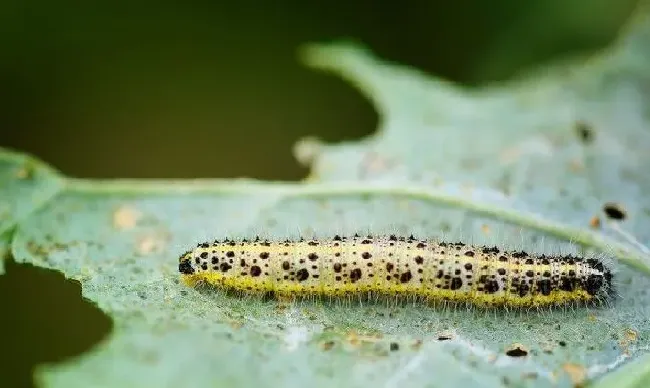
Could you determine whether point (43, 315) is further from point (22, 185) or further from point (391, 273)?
point (391, 273)

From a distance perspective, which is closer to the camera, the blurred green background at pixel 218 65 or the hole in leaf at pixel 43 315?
the hole in leaf at pixel 43 315

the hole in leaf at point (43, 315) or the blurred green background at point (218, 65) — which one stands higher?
the blurred green background at point (218, 65)

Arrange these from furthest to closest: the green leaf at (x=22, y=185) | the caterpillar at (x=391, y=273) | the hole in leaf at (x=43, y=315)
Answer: the hole in leaf at (x=43, y=315)
the green leaf at (x=22, y=185)
the caterpillar at (x=391, y=273)

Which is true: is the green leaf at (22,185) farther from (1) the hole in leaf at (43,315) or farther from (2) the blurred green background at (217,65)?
(2) the blurred green background at (217,65)

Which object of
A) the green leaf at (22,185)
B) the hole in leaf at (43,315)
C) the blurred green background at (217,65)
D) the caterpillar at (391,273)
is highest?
the blurred green background at (217,65)

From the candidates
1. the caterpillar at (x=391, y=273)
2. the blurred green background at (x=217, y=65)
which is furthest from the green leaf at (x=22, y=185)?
the blurred green background at (x=217, y=65)

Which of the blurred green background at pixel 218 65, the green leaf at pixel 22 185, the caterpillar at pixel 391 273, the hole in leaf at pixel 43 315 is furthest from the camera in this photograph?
the blurred green background at pixel 218 65

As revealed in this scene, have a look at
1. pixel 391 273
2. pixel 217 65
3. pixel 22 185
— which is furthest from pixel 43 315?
pixel 391 273

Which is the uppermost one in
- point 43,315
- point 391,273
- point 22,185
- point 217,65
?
point 217,65
